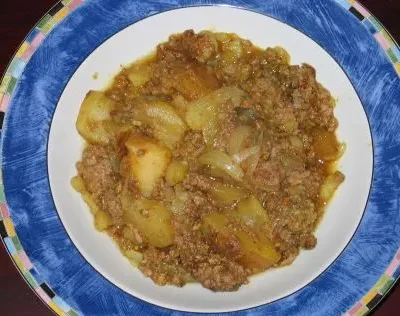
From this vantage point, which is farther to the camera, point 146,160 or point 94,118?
point 94,118

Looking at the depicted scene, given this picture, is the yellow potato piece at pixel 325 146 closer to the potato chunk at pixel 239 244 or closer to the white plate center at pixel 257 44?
the white plate center at pixel 257 44

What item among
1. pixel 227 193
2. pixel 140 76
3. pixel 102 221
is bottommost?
pixel 102 221

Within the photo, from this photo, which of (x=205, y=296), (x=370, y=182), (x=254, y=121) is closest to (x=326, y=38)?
(x=254, y=121)

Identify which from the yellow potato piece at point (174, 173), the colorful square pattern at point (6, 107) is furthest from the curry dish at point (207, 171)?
the colorful square pattern at point (6, 107)

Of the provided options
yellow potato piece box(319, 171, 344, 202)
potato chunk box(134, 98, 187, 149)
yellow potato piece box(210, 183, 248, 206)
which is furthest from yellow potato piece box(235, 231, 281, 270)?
potato chunk box(134, 98, 187, 149)

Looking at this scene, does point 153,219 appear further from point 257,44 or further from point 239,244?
point 257,44

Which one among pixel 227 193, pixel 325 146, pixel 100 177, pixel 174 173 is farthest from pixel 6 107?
pixel 325 146

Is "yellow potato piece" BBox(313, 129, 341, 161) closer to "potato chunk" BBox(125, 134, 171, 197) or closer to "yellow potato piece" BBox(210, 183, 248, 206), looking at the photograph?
"yellow potato piece" BBox(210, 183, 248, 206)
